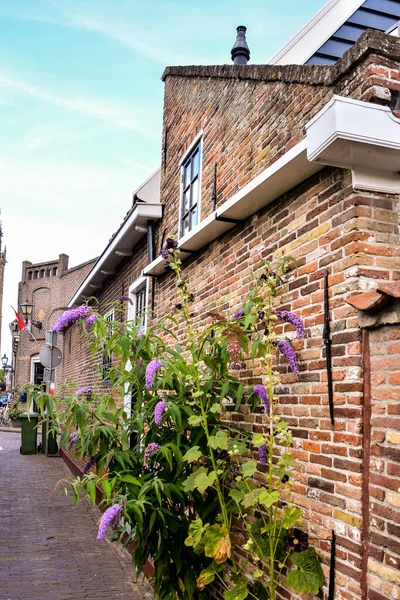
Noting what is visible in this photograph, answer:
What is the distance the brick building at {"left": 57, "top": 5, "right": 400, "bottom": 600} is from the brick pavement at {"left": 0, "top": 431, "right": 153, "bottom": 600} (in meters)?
2.62

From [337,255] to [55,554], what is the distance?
5.24 metres

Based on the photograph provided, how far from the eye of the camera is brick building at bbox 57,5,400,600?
8.61ft

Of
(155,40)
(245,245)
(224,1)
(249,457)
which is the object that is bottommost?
(249,457)

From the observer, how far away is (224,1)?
207 inches

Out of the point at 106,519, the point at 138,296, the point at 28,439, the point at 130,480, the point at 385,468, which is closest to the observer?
the point at 385,468

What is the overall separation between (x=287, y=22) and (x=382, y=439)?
20.2ft

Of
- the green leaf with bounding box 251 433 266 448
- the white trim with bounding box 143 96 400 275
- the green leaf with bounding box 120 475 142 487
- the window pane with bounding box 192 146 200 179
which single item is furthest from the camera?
the window pane with bounding box 192 146 200 179

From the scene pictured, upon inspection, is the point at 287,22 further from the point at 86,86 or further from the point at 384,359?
the point at 384,359

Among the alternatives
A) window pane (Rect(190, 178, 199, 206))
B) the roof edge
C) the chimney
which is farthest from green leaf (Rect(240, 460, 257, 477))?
the chimney

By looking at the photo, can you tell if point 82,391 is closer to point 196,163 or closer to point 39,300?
point 196,163

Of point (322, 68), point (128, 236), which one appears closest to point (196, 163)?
point (128, 236)

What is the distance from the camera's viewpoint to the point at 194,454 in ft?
11.2

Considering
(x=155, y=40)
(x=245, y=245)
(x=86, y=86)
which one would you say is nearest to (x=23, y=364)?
(x=86, y=86)

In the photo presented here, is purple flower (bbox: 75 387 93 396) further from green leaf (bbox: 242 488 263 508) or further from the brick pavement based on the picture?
the brick pavement
